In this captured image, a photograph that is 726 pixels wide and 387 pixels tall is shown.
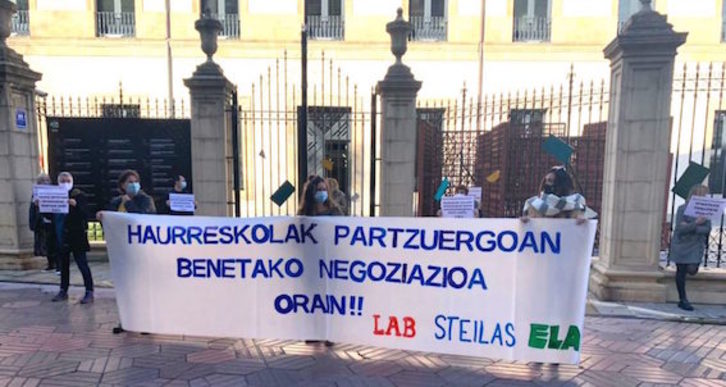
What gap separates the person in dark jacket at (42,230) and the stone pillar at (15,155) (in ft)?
0.92

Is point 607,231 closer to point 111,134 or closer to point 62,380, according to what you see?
point 62,380

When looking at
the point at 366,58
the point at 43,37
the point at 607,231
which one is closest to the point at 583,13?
the point at 366,58

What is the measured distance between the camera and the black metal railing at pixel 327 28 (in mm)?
16000

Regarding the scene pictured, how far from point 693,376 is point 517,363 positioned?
57.8 inches

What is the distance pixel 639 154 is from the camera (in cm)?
580

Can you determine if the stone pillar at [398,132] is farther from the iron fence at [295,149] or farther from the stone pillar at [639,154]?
the iron fence at [295,149]

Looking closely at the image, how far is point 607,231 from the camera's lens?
6.11m

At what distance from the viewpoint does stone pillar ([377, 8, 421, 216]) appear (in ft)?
24.4

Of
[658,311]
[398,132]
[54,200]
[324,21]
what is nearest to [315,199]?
[398,132]

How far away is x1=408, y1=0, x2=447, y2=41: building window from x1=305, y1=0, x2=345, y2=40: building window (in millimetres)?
2515

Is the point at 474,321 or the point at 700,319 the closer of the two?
the point at 474,321

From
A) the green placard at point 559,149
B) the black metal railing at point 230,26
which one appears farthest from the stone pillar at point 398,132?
the black metal railing at point 230,26

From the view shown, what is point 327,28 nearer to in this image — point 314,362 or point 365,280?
point 365,280

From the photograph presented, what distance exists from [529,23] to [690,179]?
12.1 m
